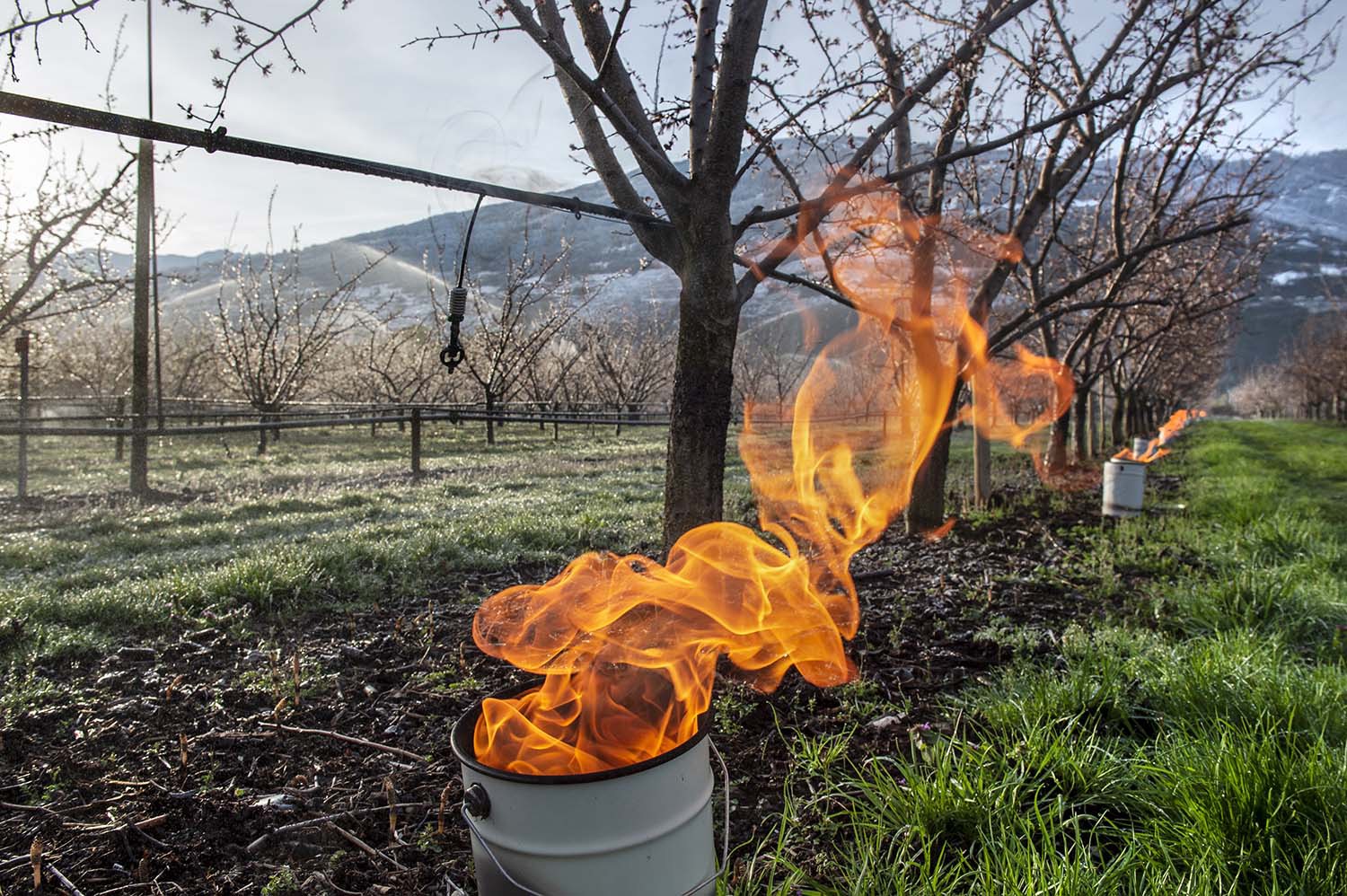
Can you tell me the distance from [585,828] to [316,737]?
2.01m

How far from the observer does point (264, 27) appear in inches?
129

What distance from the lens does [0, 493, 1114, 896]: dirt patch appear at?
93.0 inches

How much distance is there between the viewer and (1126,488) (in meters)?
8.73

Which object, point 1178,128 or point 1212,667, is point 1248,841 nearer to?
point 1212,667

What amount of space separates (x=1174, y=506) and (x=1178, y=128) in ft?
16.7

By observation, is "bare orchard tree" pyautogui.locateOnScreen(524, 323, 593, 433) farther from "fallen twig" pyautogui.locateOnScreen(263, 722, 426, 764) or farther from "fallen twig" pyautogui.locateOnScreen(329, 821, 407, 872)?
"fallen twig" pyautogui.locateOnScreen(329, 821, 407, 872)

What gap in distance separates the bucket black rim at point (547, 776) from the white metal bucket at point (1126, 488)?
846cm

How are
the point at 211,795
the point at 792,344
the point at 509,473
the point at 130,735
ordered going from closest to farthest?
the point at 211,795 → the point at 130,735 → the point at 509,473 → the point at 792,344

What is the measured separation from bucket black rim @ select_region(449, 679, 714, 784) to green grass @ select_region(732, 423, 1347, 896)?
500 mm

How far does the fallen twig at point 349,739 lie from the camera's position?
2.94m

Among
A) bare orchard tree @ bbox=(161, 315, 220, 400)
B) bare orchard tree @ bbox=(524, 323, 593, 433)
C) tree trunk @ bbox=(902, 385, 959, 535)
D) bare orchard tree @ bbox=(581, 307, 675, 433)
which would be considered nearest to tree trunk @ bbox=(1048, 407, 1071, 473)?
tree trunk @ bbox=(902, 385, 959, 535)

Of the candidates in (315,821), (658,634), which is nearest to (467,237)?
(658,634)

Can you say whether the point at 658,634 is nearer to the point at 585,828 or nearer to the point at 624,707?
the point at 624,707

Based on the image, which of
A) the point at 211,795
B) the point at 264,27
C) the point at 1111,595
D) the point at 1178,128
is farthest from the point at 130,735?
the point at 1178,128
